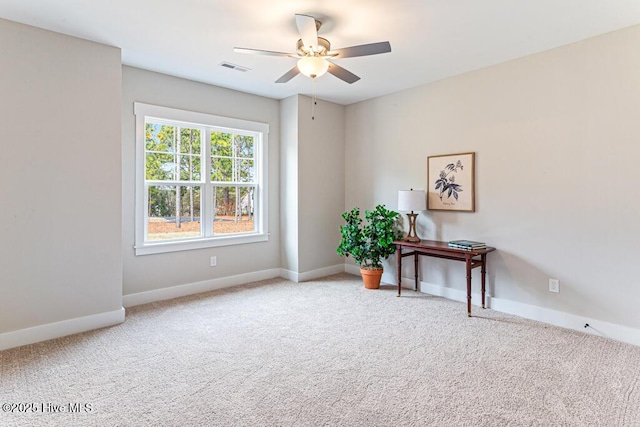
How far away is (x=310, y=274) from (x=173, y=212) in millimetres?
2039

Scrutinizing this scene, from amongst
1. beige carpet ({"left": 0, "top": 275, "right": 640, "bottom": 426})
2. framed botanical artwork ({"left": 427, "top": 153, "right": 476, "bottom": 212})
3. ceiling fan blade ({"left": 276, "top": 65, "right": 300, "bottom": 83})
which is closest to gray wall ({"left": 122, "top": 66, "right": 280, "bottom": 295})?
beige carpet ({"left": 0, "top": 275, "right": 640, "bottom": 426})

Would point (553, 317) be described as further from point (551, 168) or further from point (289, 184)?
point (289, 184)

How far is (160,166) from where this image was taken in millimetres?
4160

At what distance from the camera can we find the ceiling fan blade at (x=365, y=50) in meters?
2.49

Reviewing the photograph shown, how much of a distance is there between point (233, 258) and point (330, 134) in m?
2.31

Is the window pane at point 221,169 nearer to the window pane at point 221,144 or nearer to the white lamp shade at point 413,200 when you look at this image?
the window pane at point 221,144

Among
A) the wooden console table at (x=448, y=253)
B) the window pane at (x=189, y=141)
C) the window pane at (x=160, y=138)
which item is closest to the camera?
the wooden console table at (x=448, y=253)

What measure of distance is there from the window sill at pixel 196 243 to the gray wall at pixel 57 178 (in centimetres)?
61

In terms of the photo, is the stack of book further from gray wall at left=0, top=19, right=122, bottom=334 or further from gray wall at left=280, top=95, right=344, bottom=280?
gray wall at left=0, top=19, right=122, bottom=334

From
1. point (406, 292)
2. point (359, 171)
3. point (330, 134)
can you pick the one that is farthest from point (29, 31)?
point (406, 292)

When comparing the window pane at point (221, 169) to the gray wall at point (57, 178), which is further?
the window pane at point (221, 169)

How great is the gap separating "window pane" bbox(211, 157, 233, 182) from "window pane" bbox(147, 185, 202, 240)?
29cm

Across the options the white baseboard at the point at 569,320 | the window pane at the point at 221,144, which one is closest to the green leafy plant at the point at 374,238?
the white baseboard at the point at 569,320

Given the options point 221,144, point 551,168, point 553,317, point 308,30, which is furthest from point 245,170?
point 553,317
